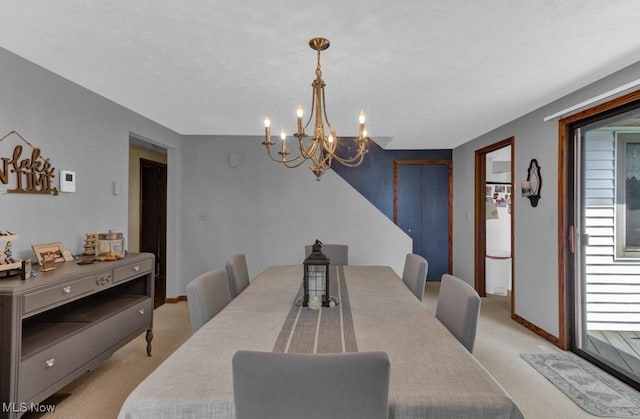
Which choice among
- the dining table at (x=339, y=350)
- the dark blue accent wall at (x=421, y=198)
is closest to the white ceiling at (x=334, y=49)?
the dining table at (x=339, y=350)

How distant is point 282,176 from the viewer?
4.73m

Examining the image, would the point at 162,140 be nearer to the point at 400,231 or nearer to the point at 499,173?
the point at 400,231

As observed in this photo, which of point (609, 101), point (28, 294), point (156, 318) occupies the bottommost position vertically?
point (156, 318)

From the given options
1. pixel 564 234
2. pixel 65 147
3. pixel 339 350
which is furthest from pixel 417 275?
pixel 65 147

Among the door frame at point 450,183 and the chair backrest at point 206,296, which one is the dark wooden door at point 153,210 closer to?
the chair backrest at point 206,296

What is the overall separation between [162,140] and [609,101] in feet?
14.2

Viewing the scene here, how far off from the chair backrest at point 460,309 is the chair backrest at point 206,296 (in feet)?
4.03

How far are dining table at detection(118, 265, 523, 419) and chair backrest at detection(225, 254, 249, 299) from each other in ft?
0.77

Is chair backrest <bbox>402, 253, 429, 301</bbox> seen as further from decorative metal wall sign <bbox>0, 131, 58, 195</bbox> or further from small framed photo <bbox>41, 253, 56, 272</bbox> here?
decorative metal wall sign <bbox>0, 131, 58, 195</bbox>

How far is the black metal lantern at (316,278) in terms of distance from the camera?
1773mm

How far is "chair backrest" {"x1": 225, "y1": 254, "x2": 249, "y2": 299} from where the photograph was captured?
2355mm

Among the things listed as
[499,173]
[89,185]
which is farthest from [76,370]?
[499,173]

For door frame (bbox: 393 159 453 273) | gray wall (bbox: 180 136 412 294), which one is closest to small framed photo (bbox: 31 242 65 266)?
gray wall (bbox: 180 136 412 294)

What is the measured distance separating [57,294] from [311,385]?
1.84m
